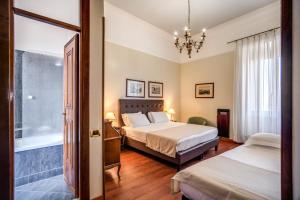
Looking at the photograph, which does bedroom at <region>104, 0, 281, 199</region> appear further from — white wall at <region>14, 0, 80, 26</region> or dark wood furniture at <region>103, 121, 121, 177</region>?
white wall at <region>14, 0, 80, 26</region>

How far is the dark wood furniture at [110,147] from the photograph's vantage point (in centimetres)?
248

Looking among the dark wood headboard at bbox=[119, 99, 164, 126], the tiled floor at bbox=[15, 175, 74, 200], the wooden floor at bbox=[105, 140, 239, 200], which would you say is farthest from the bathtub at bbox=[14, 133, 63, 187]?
the dark wood headboard at bbox=[119, 99, 164, 126]

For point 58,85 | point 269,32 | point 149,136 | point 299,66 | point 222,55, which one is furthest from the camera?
point 222,55

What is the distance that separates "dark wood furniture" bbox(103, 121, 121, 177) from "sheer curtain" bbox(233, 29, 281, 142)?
3.65 metres

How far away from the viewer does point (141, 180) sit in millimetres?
2551

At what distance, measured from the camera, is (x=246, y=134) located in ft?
14.6

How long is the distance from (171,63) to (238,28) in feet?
7.74

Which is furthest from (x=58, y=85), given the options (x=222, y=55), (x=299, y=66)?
(x=222, y=55)

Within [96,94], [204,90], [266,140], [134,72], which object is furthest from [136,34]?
[266,140]

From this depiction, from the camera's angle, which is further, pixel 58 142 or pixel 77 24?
pixel 58 142

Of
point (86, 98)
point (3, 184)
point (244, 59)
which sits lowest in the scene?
point (3, 184)

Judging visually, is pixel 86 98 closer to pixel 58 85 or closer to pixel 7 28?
pixel 7 28

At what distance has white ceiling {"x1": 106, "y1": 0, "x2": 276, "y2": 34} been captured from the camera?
3926 mm

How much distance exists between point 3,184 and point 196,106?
5.39 metres
